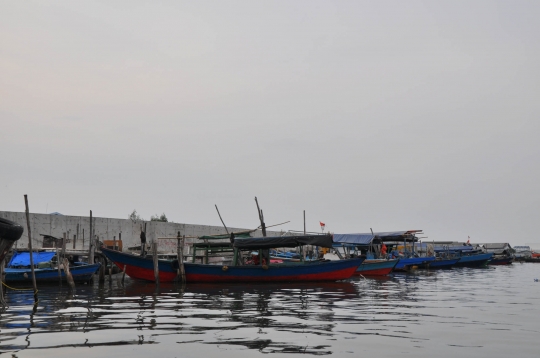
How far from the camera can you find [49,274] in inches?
863

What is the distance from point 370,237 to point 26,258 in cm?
2090

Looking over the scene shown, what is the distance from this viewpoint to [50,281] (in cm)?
2195

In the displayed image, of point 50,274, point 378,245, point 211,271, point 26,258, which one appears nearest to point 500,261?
point 378,245

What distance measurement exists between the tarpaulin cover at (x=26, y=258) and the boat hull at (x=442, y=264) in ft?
95.0

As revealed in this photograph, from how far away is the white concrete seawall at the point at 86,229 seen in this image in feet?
106

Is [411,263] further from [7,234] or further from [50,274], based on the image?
[7,234]

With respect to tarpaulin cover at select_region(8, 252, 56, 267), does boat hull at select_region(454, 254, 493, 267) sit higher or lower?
lower

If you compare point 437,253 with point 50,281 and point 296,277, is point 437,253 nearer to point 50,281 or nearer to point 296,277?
point 296,277

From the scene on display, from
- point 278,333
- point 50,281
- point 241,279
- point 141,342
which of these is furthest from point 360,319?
point 50,281

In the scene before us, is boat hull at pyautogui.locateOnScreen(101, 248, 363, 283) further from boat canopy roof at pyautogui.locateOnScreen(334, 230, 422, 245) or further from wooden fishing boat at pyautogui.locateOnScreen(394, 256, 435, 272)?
wooden fishing boat at pyautogui.locateOnScreen(394, 256, 435, 272)

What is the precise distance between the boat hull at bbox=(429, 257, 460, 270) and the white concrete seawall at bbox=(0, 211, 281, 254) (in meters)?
18.6

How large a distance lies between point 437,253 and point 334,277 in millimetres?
31602

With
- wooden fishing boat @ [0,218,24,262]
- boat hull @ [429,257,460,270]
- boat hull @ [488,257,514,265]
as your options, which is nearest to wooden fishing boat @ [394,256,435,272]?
boat hull @ [429,257,460,270]

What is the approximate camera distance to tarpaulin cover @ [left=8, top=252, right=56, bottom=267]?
2406 cm
